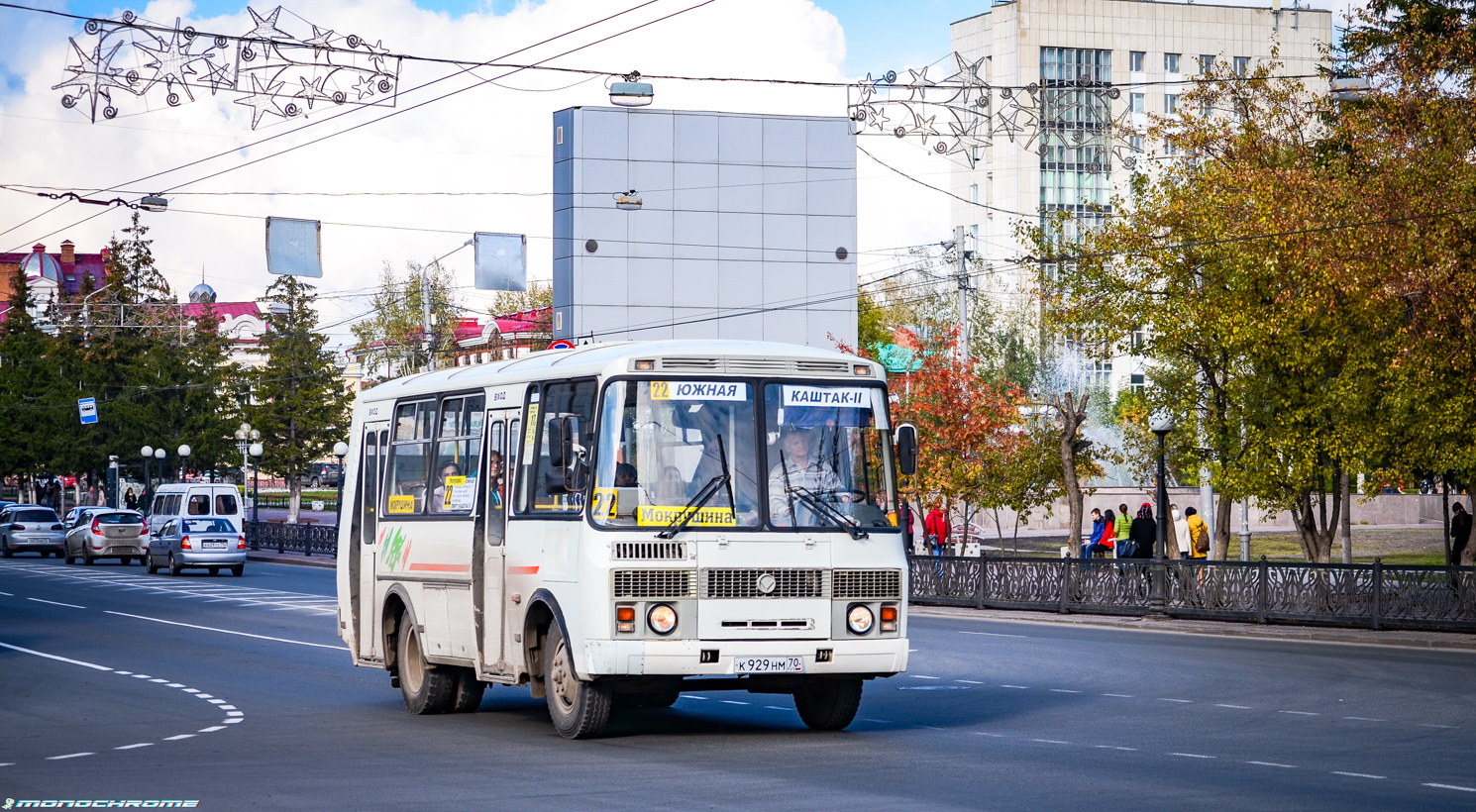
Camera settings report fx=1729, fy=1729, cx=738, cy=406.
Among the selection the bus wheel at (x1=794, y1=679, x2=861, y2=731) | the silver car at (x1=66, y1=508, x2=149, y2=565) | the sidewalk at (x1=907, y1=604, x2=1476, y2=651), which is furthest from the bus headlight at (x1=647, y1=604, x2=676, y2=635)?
the silver car at (x1=66, y1=508, x2=149, y2=565)

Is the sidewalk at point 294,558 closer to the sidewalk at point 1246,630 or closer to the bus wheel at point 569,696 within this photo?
the sidewalk at point 1246,630

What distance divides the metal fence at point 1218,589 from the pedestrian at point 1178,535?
15.9 feet

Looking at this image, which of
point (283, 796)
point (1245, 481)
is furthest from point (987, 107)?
point (283, 796)

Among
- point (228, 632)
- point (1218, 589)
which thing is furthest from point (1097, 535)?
point (228, 632)

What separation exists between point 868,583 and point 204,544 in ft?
113

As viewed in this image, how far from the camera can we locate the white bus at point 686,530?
1245cm

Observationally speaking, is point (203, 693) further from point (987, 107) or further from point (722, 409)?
point (987, 107)

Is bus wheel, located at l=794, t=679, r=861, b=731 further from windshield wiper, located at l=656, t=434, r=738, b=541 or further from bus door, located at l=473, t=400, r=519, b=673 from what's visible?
bus door, located at l=473, t=400, r=519, b=673

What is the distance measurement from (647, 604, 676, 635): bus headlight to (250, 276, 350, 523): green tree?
73.6 m

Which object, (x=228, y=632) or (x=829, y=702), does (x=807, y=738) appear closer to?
(x=829, y=702)

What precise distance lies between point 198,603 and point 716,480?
23.1 metres

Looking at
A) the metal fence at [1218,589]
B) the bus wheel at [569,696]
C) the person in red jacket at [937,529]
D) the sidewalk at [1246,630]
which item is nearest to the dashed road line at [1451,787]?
the bus wheel at [569,696]

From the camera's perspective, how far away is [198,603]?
33188mm

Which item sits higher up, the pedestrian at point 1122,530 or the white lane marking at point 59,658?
the pedestrian at point 1122,530
